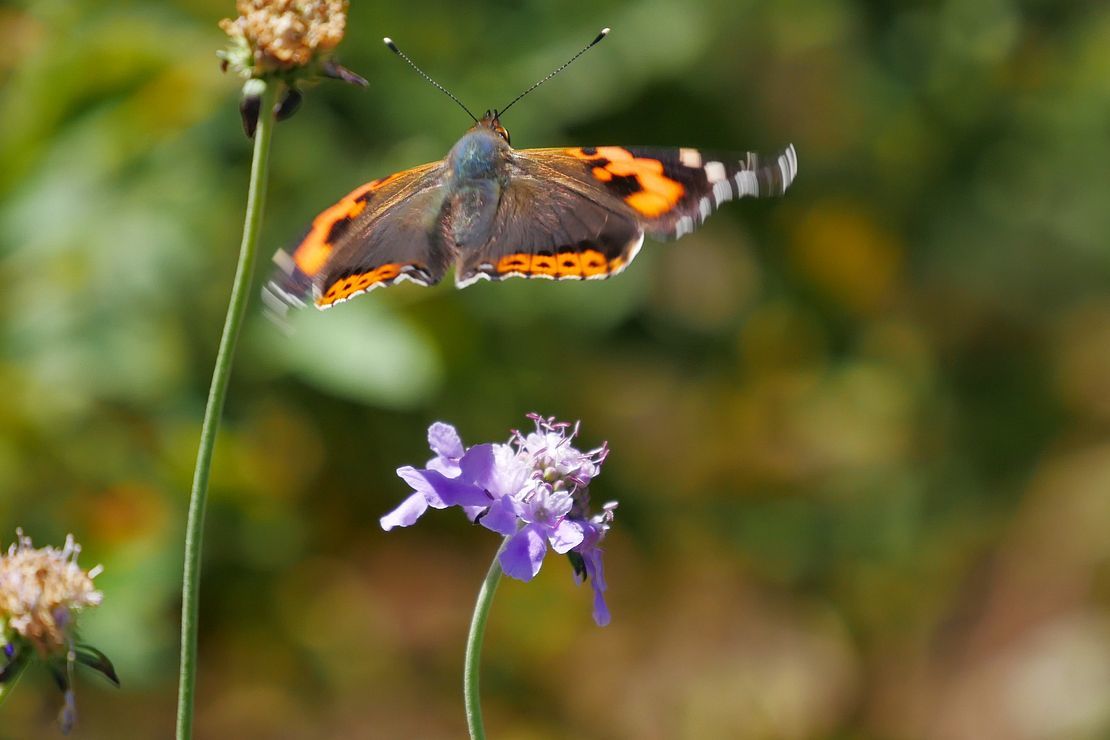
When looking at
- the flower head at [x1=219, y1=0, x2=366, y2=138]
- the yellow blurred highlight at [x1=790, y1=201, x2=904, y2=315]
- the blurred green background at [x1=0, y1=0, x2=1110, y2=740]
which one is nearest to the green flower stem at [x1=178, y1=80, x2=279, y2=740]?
the flower head at [x1=219, y1=0, x2=366, y2=138]

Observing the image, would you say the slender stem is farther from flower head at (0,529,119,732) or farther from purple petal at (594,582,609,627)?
flower head at (0,529,119,732)

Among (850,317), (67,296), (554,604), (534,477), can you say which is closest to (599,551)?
(534,477)

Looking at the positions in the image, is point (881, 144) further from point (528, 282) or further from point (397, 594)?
point (397, 594)

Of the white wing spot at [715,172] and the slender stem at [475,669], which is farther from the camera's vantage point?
the white wing spot at [715,172]

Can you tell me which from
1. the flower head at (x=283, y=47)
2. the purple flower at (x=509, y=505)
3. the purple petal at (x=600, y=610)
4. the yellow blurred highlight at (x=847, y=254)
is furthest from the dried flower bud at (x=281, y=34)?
the yellow blurred highlight at (x=847, y=254)

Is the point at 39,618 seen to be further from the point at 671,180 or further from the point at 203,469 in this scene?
the point at 671,180

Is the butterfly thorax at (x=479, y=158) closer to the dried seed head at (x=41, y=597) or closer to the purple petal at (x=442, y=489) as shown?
the purple petal at (x=442, y=489)
